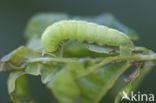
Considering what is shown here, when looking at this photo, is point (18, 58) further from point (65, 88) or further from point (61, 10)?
point (61, 10)

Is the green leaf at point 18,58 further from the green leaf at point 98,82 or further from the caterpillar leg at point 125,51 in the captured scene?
the caterpillar leg at point 125,51

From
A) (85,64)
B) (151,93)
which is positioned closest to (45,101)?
(151,93)

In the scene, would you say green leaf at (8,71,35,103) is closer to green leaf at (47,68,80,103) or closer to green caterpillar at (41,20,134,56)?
green caterpillar at (41,20,134,56)

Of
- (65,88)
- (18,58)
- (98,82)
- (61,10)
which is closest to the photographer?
(65,88)

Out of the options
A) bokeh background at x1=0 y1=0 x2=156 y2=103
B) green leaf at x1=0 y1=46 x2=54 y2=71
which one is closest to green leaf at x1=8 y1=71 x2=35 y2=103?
green leaf at x1=0 y1=46 x2=54 y2=71

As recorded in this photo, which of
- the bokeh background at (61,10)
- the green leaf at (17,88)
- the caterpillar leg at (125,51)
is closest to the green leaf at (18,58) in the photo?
the green leaf at (17,88)

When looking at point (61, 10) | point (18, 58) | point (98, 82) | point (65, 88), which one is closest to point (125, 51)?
point (98, 82)
